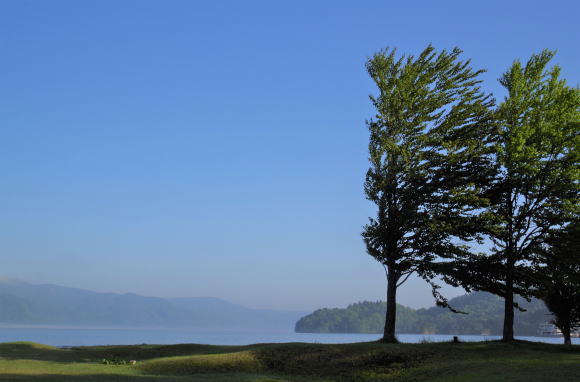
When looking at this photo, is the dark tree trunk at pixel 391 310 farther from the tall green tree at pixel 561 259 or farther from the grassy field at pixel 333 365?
the tall green tree at pixel 561 259

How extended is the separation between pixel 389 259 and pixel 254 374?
1340 cm

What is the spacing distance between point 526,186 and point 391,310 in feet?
39.1

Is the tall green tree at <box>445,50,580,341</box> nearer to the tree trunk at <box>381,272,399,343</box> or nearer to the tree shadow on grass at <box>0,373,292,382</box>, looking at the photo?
the tree trunk at <box>381,272,399,343</box>

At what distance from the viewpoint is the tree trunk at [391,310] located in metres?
36.2

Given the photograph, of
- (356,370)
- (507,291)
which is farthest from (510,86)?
(356,370)

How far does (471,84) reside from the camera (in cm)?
3931

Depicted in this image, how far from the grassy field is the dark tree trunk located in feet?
10.6

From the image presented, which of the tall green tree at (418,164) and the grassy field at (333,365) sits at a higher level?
the tall green tree at (418,164)

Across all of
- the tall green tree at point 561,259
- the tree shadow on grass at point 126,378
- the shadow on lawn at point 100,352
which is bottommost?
the shadow on lawn at point 100,352

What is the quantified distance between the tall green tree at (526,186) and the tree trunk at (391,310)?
3.72 metres

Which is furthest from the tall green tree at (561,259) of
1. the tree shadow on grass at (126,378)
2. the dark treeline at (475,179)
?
the tree shadow on grass at (126,378)

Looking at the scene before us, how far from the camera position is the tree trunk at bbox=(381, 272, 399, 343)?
1423 inches

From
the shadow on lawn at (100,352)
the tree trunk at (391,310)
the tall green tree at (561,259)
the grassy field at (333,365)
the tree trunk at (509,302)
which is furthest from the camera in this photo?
the tree trunk at (391,310)

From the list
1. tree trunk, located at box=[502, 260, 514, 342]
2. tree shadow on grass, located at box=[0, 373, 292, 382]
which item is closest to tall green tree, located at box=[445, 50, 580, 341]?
tree trunk, located at box=[502, 260, 514, 342]
